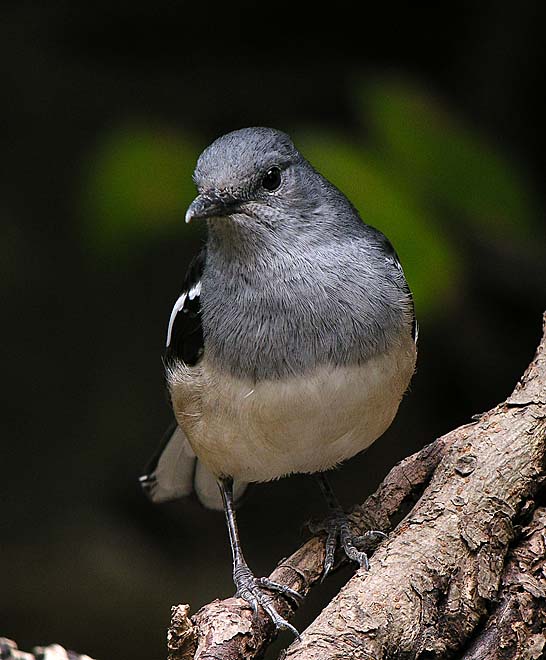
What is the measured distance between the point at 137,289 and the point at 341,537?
2.92 m

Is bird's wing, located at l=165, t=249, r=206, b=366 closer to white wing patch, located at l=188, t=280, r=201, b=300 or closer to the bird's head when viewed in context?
white wing patch, located at l=188, t=280, r=201, b=300

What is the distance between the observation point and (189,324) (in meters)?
3.38

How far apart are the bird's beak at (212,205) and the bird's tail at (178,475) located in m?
1.27

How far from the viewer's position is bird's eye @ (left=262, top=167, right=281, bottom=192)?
10.4 ft

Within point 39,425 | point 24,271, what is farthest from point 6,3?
point 39,425

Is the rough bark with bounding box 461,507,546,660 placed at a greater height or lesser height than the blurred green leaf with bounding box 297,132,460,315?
lesser

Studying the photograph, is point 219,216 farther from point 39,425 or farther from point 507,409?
point 39,425

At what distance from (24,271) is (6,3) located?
1.53 metres

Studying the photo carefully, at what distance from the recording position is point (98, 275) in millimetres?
5910

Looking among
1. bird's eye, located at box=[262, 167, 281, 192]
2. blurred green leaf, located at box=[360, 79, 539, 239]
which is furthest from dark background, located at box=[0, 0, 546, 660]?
bird's eye, located at box=[262, 167, 281, 192]

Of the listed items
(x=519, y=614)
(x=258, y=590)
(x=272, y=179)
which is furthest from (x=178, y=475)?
(x=519, y=614)

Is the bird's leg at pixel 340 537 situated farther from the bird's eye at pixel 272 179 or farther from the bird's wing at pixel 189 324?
the bird's eye at pixel 272 179

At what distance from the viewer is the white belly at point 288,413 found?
307cm

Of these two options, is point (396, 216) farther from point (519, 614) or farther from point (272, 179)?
point (519, 614)
